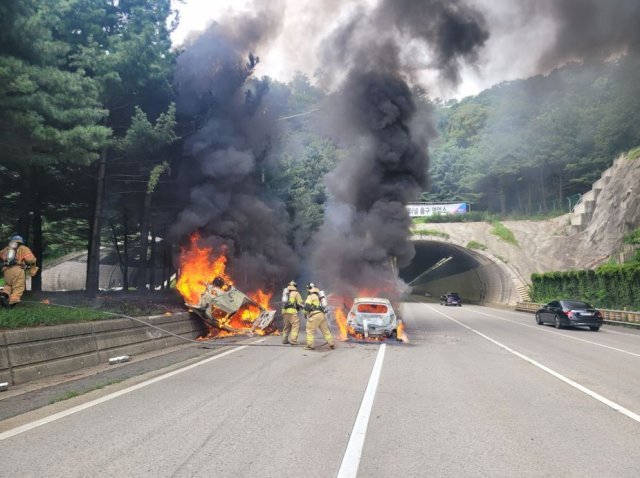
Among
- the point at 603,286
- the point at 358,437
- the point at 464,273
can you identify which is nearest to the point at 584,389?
the point at 358,437

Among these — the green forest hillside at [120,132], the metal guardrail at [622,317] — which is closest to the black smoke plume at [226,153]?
the green forest hillside at [120,132]

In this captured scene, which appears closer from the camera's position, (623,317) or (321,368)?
(321,368)

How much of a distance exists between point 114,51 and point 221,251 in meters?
7.86

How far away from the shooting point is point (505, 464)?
4293 mm

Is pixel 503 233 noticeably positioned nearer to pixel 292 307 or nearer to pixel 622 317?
pixel 622 317

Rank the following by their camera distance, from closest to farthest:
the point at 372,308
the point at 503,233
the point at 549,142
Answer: the point at 372,308, the point at 503,233, the point at 549,142

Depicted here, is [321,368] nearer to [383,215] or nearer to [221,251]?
[221,251]

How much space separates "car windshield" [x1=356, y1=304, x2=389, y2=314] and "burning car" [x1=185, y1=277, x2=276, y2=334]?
3093 millimetres

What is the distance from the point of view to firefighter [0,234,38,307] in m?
9.41

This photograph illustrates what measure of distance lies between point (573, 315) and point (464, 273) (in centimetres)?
4039

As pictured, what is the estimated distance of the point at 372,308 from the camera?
50.8 feet

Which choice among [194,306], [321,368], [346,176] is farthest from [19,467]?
[346,176]

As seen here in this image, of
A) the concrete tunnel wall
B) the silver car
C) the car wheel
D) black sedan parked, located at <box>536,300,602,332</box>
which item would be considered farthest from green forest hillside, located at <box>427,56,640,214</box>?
the silver car

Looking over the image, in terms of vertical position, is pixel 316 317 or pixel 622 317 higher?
pixel 316 317
